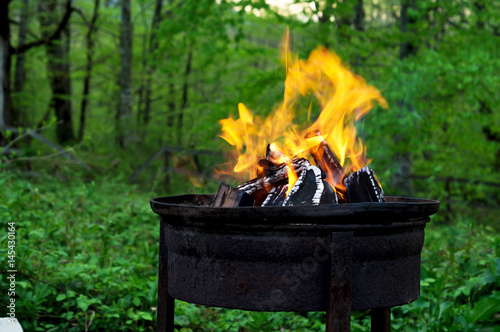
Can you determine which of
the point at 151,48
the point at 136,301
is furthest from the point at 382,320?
the point at 151,48

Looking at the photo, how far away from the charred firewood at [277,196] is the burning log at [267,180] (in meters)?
0.04

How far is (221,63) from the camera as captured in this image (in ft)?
62.6

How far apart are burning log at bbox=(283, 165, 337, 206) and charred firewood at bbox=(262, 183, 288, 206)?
8 centimetres

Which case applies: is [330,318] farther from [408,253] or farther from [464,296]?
[464,296]

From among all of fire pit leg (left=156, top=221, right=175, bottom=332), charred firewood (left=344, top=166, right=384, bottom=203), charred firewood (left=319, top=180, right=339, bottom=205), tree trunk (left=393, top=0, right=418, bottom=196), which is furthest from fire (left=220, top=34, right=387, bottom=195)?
tree trunk (left=393, top=0, right=418, bottom=196)

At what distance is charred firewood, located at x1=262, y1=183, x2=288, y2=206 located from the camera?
8.25 ft

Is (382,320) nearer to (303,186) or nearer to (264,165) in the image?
(303,186)

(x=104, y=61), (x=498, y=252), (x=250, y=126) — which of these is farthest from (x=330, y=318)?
(x=104, y=61)

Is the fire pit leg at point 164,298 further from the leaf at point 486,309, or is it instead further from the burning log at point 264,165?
the leaf at point 486,309

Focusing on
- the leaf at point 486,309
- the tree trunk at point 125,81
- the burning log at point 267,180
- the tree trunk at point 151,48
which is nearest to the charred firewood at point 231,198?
the burning log at point 267,180

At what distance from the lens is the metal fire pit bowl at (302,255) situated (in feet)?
6.59

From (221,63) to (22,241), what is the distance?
15.9 m

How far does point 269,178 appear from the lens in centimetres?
270

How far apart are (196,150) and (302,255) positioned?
8661 millimetres
